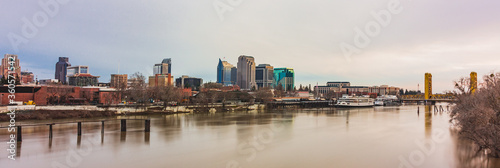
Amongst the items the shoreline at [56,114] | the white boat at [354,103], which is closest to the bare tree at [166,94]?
the shoreline at [56,114]

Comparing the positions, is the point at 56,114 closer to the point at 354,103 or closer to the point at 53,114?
the point at 53,114

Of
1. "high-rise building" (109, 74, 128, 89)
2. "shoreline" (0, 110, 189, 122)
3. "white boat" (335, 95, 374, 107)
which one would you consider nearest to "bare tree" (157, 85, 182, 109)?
"high-rise building" (109, 74, 128, 89)

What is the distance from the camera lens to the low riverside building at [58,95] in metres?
47.7

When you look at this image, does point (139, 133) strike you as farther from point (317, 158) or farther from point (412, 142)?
point (412, 142)

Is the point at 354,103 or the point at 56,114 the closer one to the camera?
the point at 56,114

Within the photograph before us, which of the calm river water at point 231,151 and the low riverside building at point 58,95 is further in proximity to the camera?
the low riverside building at point 58,95

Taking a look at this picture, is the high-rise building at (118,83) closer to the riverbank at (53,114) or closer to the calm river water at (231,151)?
the riverbank at (53,114)

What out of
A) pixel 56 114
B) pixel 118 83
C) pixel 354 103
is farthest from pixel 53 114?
pixel 354 103

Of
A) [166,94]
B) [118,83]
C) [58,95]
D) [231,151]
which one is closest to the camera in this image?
[231,151]

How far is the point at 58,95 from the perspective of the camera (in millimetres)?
53562

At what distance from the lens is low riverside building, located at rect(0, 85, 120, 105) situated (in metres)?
47.7

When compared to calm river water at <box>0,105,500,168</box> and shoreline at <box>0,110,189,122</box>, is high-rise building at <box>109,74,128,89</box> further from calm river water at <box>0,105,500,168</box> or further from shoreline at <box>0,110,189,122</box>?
calm river water at <box>0,105,500,168</box>

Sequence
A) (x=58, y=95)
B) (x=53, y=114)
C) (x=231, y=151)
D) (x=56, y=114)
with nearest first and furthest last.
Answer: (x=231, y=151)
(x=53, y=114)
(x=56, y=114)
(x=58, y=95)

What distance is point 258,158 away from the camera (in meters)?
17.7
